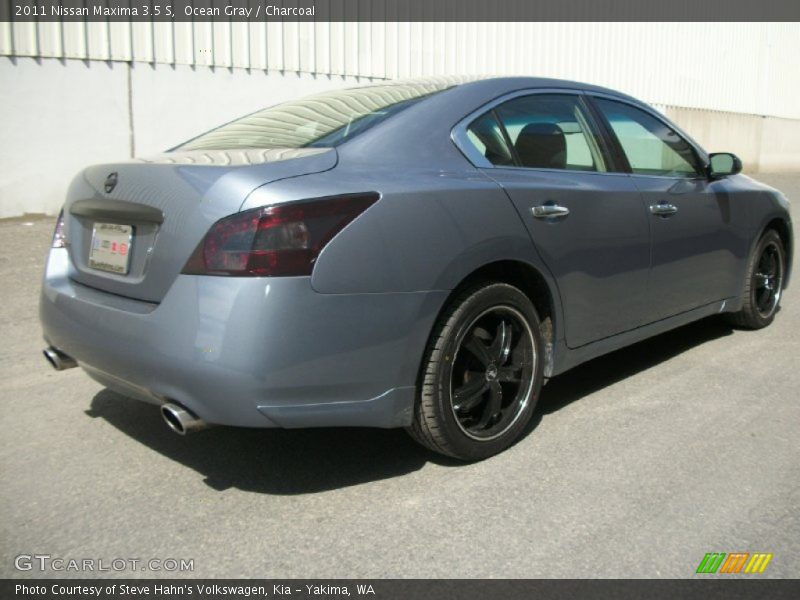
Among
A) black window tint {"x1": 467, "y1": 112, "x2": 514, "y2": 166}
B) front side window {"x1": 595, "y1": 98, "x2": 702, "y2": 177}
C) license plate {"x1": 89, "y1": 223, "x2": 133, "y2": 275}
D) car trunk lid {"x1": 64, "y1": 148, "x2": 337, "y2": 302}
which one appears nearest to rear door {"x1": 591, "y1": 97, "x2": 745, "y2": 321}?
front side window {"x1": 595, "y1": 98, "x2": 702, "y2": 177}

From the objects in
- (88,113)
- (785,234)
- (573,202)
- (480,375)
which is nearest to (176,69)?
(88,113)

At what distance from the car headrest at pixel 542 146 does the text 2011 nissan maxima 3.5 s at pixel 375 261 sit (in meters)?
0.01

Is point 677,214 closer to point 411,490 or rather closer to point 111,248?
point 411,490

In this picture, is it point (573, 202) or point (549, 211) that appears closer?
point (549, 211)

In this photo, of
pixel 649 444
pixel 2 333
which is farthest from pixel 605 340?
pixel 2 333

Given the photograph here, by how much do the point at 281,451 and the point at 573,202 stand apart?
1682 mm

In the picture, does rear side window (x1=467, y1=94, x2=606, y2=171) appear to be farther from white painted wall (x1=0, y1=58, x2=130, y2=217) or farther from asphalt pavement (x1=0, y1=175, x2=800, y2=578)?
white painted wall (x1=0, y1=58, x2=130, y2=217)

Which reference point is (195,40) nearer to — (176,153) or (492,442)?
(176,153)

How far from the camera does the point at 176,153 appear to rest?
3451mm

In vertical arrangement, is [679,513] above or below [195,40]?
below

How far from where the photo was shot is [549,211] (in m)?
3.51

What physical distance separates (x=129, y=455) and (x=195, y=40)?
6703 mm

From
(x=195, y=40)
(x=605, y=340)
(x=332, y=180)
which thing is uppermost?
(x=195, y=40)
